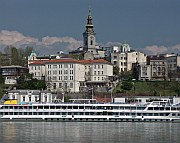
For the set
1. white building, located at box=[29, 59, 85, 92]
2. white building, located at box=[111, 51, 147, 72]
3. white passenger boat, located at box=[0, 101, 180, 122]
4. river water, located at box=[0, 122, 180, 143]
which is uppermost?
white building, located at box=[111, 51, 147, 72]

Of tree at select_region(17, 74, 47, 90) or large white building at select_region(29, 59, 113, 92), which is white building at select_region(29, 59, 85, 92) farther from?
tree at select_region(17, 74, 47, 90)

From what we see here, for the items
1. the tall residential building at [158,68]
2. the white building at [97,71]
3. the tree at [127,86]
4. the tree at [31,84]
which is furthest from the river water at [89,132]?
the tall residential building at [158,68]

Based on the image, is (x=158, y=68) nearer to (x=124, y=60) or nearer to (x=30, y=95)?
(x=124, y=60)

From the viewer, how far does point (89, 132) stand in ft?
217

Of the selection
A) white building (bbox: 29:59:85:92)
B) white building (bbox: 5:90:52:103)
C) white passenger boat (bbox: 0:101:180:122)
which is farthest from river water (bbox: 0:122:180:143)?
white building (bbox: 29:59:85:92)

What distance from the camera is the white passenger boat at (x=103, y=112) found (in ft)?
268

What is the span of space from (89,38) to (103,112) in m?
A: 67.5

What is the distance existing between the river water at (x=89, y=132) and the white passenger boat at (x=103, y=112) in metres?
2.57

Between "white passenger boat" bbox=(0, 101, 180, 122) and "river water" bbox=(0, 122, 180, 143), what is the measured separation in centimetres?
257

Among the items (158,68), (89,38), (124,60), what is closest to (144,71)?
(158,68)

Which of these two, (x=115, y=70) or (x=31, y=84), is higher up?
(x=115, y=70)

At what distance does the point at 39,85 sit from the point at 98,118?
39.2 metres

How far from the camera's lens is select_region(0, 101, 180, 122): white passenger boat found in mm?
81750

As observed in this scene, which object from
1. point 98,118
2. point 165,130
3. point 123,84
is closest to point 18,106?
point 98,118
